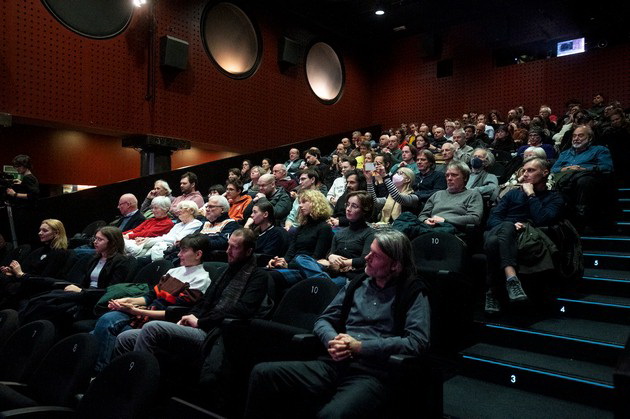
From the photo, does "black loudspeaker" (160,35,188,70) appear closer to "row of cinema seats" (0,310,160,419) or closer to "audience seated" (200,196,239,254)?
"audience seated" (200,196,239,254)

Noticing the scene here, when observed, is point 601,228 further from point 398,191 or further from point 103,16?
point 103,16

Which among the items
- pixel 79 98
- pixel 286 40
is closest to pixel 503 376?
pixel 79 98

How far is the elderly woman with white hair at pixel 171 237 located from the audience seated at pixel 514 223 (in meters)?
2.65

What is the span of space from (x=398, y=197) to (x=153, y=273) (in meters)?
2.03

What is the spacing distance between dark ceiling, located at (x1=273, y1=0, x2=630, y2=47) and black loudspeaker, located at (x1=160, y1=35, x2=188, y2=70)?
2.40 m

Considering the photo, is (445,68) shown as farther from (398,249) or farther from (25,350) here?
(25,350)

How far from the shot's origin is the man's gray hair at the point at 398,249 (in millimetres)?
2092

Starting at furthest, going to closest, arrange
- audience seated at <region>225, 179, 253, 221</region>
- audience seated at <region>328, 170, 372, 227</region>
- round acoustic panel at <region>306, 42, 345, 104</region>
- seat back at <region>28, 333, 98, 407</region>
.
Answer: round acoustic panel at <region>306, 42, 345, 104</region> → audience seated at <region>225, 179, 253, 221</region> → audience seated at <region>328, 170, 372, 227</region> → seat back at <region>28, 333, 98, 407</region>

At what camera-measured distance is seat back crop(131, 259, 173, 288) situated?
3420 mm

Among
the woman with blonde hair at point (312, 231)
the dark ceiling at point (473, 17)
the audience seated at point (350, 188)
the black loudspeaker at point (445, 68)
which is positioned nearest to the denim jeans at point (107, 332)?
the woman with blonde hair at point (312, 231)

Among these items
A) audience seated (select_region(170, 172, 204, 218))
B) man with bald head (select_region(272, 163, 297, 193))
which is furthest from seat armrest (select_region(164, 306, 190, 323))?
man with bald head (select_region(272, 163, 297, 193))

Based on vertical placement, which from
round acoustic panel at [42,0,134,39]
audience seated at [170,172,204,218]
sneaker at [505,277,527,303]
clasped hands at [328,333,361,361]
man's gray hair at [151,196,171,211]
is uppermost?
round acoustic panel at [42,0,134,39]

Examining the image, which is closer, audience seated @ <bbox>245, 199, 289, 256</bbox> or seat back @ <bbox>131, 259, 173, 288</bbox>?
seat back @ <bbox>131, 259, 173, 288</bbox>

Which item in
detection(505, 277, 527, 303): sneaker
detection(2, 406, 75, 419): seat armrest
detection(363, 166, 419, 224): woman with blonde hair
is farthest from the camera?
detection(363, 166, 419, 224): woman with blonde hair
